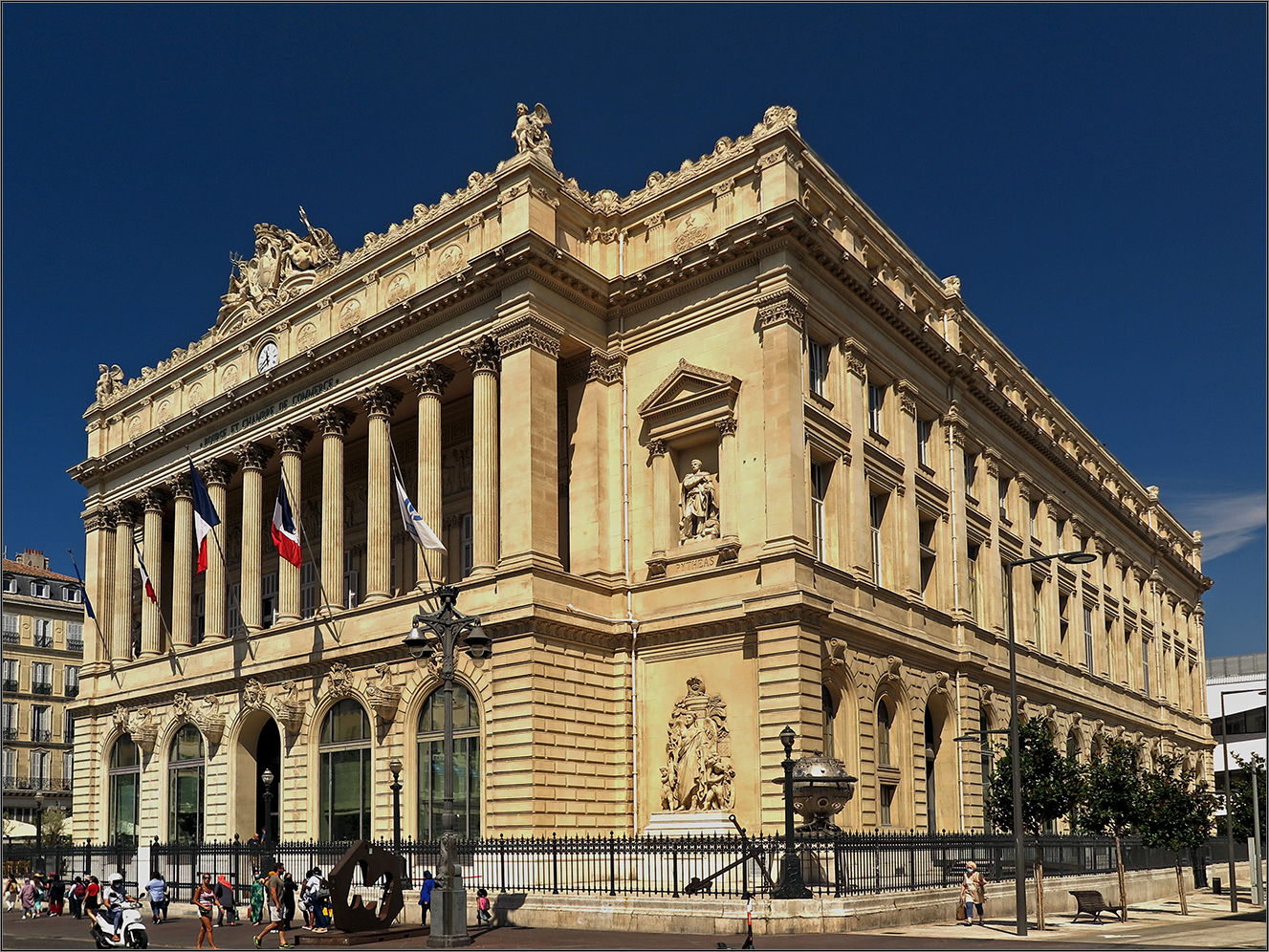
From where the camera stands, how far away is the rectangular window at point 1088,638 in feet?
202

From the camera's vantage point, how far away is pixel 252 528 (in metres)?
47.5

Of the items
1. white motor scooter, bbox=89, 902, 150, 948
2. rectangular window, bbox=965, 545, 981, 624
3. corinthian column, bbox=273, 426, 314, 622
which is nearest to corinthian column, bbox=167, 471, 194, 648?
corinthian column, bbox=273, 426, 314, 622

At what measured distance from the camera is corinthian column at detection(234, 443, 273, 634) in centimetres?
4681

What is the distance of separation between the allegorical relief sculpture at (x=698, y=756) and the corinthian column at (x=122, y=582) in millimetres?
27579

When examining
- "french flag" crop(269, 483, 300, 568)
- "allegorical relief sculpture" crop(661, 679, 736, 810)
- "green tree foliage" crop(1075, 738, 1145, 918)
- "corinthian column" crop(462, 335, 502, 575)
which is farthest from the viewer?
"french flag" crop(269, 483, 300, 568)

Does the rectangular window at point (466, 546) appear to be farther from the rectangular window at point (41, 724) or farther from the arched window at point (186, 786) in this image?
the rectangular window at point (41, 724)

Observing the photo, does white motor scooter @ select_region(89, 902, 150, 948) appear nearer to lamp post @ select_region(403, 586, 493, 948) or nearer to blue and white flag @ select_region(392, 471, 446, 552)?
lamp post @ select_region(403, 586, 493, 948)

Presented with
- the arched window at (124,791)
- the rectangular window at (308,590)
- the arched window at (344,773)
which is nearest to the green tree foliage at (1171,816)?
the arched window at (344,773)

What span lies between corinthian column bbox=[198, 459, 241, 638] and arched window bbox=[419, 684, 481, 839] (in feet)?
39.9

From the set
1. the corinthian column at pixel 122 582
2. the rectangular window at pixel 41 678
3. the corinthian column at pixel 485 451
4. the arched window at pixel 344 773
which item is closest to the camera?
the corinthian column at pixel 485 451

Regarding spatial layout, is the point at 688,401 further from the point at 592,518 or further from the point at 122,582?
the point at 122,582

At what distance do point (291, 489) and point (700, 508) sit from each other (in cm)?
1615

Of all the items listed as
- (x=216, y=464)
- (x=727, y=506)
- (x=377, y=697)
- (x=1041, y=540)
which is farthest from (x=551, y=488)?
(x=1041, y=540)

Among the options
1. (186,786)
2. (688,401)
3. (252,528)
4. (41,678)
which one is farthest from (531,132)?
(41,678)
